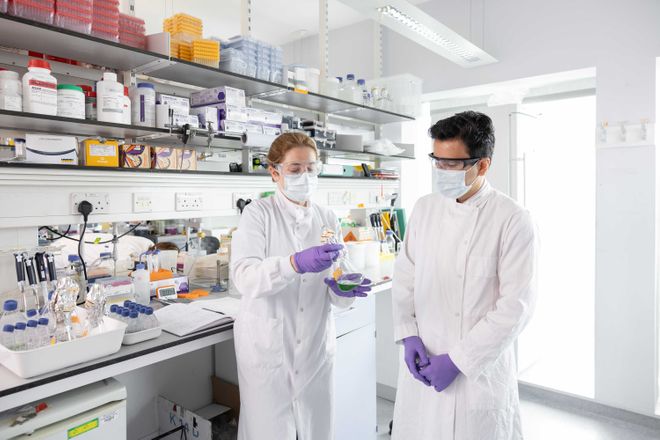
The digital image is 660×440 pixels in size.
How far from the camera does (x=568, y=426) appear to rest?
296cm

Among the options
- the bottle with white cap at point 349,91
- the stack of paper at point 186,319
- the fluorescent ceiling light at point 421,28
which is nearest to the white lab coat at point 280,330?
the stack of paper at point 186,319

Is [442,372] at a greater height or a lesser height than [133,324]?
lesser

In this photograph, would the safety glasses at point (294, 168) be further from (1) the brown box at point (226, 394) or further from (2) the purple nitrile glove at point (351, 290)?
(1) the brown box at point (226, 394)

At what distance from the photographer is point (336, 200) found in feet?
10.4

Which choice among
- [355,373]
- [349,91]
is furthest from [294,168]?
[349,91]

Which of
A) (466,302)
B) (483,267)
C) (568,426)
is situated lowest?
(568,426)

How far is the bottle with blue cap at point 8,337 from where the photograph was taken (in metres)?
1.32

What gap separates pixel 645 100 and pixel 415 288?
224 centimetres

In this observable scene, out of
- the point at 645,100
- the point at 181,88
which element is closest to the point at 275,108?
the point at 181,88

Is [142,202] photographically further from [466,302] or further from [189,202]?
[466,302]

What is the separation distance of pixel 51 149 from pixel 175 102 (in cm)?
56

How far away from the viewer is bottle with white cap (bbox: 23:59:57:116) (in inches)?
64.4

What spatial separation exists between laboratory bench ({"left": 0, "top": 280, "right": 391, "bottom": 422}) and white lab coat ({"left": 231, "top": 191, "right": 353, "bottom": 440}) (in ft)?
0.55

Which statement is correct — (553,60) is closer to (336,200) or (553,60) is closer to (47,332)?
(336,200)
